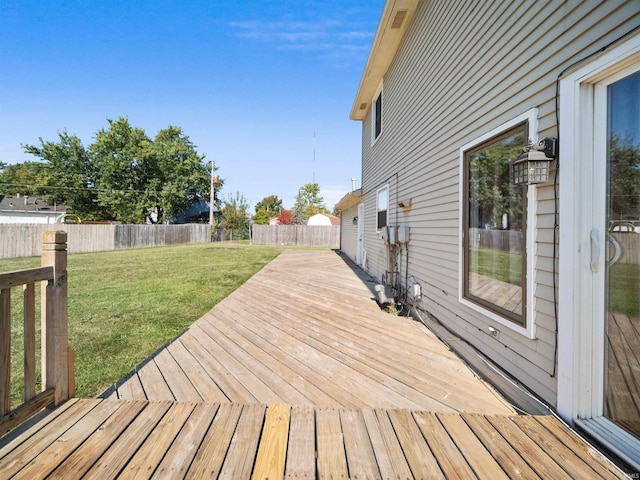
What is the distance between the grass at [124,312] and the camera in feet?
8.91

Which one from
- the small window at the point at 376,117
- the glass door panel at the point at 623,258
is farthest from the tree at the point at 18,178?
the glass door panel at the point at 623,258

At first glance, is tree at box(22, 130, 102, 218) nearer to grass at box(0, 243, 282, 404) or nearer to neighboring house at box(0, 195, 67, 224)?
neighboring house at box(0, 195, 67, 224)

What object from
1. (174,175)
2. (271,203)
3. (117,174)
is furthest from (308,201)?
(117,174)

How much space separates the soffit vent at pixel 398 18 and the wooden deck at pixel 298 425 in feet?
16.1

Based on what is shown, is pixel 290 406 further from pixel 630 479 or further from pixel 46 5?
pixel 46 5

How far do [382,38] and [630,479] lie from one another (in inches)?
238

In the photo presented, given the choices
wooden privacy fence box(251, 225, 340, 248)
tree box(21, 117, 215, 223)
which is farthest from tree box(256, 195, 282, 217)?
wooden privacy fence box(251, 225, 340, 248)

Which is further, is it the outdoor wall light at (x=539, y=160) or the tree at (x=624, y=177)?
the outdoor wall light at (x=539, y=160)

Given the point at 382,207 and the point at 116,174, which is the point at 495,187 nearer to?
the point at 382,207

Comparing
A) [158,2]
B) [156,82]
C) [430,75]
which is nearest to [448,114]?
[430,75]

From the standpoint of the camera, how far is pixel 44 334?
1803 millimetres

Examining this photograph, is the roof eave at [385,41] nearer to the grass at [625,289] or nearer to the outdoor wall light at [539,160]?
the outdoor wall light at [539,160]

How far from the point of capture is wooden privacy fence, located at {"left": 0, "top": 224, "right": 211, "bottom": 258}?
44.1ft

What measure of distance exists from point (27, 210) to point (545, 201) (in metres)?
37.4
